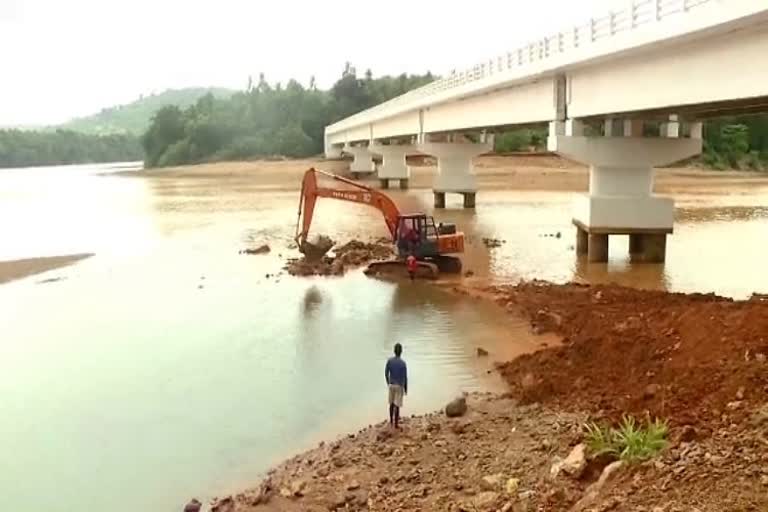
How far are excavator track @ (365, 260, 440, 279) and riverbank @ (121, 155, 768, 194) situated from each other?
3992 cm

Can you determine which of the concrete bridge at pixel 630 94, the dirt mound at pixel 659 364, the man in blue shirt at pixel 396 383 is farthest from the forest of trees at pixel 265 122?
the man in blue shirt at pixel 396 383

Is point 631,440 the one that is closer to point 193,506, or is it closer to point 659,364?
point 659,364

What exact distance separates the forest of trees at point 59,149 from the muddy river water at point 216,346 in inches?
5671

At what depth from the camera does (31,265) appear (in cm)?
2914

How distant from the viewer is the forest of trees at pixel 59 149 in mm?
167000

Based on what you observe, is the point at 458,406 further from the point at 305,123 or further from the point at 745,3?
the point at 305,123

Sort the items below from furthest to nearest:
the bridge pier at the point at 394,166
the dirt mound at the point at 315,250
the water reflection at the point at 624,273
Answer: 1. the bridge pier at the point at 394,166
2. the dirt mound at the point at 315,250
3. the water reflection at the point at 624,273

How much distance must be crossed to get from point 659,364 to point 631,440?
3.94 meters

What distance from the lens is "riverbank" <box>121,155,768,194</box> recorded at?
6656 centimetres

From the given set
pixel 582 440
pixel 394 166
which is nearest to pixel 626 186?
pixel 582 440

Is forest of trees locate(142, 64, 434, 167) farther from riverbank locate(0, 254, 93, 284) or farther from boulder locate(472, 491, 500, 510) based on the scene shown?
boulder locate(472, 491, 500, 510)

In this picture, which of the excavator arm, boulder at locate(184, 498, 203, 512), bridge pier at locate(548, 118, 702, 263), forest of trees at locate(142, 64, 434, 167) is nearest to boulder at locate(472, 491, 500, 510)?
boulder at locate(184, 498, 203, 512)

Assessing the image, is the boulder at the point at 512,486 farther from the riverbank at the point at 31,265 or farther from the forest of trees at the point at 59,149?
the forest of trees at the point at 59,149

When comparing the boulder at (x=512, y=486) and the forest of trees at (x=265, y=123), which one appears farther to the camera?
the forest of trees at (x=265, y=123)
